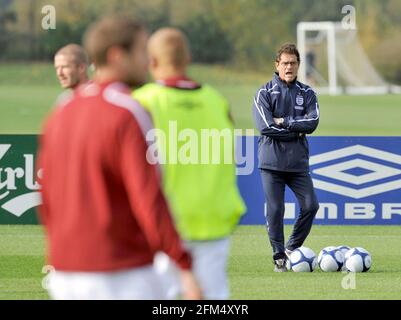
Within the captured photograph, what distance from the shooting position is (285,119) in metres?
11.9

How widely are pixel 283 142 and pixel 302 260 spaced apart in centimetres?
125

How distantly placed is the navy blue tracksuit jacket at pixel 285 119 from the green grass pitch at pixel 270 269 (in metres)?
1.14

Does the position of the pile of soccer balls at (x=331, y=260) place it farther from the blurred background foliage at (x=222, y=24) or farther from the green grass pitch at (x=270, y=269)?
the blurred background foliage at (x=222, y=24)

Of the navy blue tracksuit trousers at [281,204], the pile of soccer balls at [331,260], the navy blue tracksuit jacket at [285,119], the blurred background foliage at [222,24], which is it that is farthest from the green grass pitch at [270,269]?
the blurred background foliage at [222,24]

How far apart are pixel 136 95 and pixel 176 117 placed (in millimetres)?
380

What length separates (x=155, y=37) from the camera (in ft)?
20.6

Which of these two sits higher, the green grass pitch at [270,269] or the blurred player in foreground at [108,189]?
the blurred player in foreground at [108,189]

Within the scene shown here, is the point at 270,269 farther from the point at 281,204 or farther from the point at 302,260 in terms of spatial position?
the point at 281,204

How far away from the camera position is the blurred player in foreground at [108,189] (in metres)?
5.01

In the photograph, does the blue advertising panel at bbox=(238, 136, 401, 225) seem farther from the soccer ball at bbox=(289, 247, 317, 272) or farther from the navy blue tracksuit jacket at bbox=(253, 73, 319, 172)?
the soccer ball at bbox=(289, 247, 317, 272)

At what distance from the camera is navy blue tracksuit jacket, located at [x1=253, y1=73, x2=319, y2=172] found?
12.0 metres

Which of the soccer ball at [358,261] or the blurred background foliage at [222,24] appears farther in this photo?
the blurred background foliage at [222,24]
